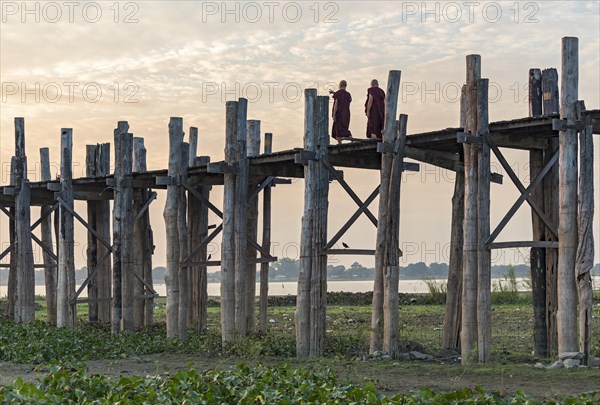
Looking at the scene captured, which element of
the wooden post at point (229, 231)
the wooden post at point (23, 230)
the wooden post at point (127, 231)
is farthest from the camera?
the wooden post at point (23, 230)

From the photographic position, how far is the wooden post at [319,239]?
18.9m

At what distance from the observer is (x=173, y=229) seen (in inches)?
885

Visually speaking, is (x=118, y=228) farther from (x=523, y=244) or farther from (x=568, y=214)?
(x=568, y=214)

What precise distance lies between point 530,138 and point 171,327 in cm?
854

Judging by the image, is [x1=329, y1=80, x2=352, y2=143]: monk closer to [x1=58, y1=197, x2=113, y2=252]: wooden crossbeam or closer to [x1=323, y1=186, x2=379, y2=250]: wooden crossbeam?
[x1=323, y1=186, x2=379, y2=250]: wooden crossbeam

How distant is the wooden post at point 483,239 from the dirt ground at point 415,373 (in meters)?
0.60

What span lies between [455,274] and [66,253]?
9877 millimetres

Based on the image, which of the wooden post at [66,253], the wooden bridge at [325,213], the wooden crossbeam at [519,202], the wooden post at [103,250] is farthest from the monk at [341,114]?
the wooden post at [103,250]

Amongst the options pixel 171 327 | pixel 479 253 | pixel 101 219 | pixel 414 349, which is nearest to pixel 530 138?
pixel 479 253

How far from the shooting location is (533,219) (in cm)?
1834

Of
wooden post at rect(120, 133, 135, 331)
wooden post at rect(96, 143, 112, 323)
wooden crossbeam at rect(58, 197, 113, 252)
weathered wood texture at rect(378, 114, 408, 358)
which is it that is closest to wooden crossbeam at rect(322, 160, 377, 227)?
weathered wood texture at rect(378, 114, 408, 358)

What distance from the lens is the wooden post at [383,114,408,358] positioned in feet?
59.2

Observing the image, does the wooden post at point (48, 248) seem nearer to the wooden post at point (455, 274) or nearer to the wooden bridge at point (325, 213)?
the wooden bridge at point (325, 213)

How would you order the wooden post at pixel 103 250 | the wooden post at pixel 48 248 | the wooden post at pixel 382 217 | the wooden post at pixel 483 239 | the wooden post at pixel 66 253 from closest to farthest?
the wooden post at pixel 483 239
the wooden post at pixel 382 217
the wooden post at pixel 66 253
the wooden post at pixel 103 250
the wooden post at pixel 48 248
